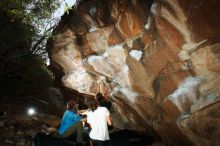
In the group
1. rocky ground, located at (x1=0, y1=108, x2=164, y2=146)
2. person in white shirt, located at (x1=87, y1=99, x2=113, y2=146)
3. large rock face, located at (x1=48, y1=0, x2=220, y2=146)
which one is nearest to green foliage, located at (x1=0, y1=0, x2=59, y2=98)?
large rock face, located at (x1=48, y1=0, x2=220, y2=146)

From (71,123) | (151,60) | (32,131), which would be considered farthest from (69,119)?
(32,131)

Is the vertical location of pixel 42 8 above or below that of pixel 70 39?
above

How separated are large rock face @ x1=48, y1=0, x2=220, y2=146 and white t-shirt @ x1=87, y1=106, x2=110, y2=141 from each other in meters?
2.39

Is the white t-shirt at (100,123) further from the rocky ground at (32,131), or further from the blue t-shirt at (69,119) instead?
the rocky ground at (32,131)

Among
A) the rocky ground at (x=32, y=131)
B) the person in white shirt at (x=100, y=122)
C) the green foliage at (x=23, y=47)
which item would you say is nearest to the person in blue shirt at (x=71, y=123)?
the person in white shirt at (x=100, y=122)

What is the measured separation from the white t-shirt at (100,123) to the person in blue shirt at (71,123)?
1324 millimetres

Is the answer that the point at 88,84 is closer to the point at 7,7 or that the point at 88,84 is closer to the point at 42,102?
the point at 42,102

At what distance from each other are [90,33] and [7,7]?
3.65 meters

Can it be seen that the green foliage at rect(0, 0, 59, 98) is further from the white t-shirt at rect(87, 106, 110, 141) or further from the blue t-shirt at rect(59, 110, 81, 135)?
the white t-shirt at rect(87, 106, 110, 141)

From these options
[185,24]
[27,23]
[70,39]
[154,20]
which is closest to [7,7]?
[27,23]

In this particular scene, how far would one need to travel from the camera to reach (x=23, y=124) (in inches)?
469

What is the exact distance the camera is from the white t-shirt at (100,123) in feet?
21.9

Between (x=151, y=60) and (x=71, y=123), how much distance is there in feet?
9.25

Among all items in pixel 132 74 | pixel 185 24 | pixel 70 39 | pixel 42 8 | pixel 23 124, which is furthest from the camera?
pixel 42 8
